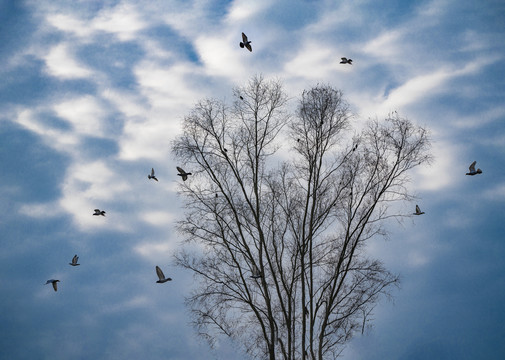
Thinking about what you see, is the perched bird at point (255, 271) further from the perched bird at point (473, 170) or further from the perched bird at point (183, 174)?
the perched bird at point (473, 170)

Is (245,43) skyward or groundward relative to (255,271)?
skyward

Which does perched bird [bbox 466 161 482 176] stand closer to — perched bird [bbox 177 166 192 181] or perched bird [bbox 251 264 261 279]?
perched bird [bbox 251 264 261 279]

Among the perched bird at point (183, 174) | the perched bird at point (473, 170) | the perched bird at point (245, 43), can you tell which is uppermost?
the perched bird at point (245, 43)

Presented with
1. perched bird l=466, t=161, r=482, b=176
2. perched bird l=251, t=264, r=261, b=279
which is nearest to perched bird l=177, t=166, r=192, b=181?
perched bird l=251, t=264, r=261, b=279

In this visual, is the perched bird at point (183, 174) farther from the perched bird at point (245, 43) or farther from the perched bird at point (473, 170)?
the perched bird at point (473, 170)

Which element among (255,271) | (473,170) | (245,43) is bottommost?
(255,271)

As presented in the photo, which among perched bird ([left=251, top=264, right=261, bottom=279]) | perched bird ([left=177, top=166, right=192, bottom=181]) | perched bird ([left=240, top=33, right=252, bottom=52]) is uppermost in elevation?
perched bird ([left=240, top=33, right=252, bottom=52])

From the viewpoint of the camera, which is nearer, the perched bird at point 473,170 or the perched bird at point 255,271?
the perched bird at point 255,271

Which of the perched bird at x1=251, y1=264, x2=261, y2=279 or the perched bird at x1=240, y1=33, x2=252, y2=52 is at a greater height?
the perched bird at x1=240, y1=33, x2=252, y2=52

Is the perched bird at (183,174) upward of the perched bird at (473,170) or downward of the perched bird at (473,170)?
upward

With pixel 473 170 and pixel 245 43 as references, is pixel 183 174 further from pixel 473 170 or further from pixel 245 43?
pixel 473 170

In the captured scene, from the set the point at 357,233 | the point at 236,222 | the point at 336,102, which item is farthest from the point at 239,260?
the point at 336,102

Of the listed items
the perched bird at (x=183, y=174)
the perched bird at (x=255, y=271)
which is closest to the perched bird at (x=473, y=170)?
the perched bird at (x=255, y=271)

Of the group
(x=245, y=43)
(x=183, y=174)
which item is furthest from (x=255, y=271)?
(x=245, y=43)
